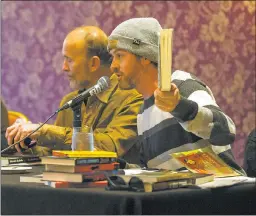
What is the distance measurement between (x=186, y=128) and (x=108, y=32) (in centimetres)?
348

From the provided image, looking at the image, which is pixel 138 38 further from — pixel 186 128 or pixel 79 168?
pixel 79 168

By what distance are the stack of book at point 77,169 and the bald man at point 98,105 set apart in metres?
0.88

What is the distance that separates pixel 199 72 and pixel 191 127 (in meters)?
3.69

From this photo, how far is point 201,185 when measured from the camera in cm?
190

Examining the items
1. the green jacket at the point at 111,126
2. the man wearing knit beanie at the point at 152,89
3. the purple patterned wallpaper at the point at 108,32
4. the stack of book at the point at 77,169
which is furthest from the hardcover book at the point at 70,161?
the purple patterned wallpaper at the point at 108,32

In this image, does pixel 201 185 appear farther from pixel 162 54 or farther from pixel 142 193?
pixel 162 54

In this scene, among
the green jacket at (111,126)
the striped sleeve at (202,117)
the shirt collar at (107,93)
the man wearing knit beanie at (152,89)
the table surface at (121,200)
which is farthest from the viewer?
the shirt collar at (107,93)

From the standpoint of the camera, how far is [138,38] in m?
2.47

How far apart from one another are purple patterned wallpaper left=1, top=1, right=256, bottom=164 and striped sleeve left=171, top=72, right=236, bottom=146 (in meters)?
3.27

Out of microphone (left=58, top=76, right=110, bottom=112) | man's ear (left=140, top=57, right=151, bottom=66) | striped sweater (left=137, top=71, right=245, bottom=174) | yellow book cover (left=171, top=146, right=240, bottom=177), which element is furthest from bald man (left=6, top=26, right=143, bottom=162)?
yellow book cover (left=171, top=146, right=240, bottom=177)

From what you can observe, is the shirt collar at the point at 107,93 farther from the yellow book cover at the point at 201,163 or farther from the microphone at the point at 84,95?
the yellow book cover at the point at 201,163

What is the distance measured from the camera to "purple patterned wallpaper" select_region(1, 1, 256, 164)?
557cm

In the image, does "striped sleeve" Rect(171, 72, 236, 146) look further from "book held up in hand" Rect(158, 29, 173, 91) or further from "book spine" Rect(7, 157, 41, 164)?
"book spine" Rect(7, 157, 41, 164)

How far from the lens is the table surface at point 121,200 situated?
1724 millimetres
